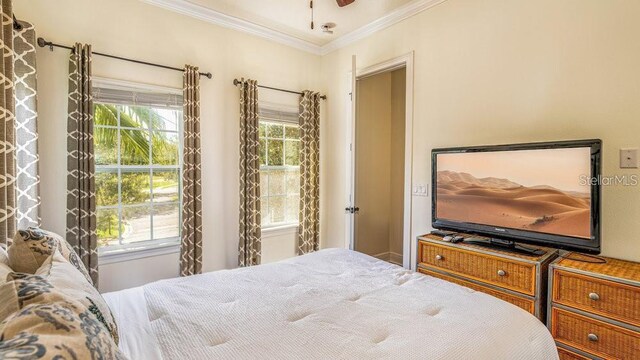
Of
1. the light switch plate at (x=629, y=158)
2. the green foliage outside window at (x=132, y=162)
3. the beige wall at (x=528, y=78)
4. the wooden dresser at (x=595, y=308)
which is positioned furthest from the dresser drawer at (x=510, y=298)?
the green foliage outside window at (x=132, y=162)

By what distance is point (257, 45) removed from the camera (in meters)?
3.51

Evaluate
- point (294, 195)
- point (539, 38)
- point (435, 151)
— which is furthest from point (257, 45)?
point (539, 38)

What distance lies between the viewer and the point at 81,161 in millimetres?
2400

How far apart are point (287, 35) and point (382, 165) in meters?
2.05

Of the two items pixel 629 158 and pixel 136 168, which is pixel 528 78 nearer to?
pixel 629 158

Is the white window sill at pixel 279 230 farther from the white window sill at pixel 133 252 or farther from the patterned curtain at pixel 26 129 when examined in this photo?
the patterned curtain at pixel 26 129

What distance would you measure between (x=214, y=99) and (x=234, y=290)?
223 centimetres

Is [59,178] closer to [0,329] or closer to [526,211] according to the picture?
[0,329]

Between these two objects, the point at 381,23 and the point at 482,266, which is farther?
the point at 381,23

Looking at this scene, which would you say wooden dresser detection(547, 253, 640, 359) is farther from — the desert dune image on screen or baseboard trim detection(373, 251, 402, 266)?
baseboard trim detection(373, 251, 402, 266)

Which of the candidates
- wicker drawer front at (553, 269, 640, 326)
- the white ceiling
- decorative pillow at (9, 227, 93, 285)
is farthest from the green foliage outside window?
wicker drawer front at (553, 269, 640, 326)

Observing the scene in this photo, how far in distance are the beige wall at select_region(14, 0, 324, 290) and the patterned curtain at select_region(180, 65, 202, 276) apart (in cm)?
17

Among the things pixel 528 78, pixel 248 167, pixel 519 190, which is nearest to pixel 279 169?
pixel 248 167

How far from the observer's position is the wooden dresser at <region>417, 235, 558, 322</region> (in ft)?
6.40
